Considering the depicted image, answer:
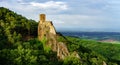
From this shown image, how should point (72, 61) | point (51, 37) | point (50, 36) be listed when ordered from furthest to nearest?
point (50, 36), point (51, 37), point (72, 61)

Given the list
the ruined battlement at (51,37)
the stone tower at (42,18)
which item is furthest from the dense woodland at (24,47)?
the stone tower at (42,18)

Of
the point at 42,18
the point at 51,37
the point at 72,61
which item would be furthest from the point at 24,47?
the point at 72,61

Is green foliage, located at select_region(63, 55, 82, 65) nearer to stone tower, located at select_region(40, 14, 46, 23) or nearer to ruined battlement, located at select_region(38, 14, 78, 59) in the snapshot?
ruined battlement, located at select_region(38, 14, 78, 59)

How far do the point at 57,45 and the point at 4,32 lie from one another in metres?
11.5

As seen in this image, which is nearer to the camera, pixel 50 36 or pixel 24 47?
pixel 24 47

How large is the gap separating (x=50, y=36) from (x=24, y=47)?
6.06 metres

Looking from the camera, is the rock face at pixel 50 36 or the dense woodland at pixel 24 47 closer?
the dense woodland at pixel 24 47

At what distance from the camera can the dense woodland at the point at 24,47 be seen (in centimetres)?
6775

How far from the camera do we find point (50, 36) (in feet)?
252

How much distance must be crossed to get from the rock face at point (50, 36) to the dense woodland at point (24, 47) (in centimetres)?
100

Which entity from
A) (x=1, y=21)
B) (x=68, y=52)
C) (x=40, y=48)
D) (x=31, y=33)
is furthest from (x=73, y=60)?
(x=1, y=21)

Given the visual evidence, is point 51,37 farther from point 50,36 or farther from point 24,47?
point 24,47

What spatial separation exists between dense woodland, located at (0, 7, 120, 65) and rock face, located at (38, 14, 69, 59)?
100cm

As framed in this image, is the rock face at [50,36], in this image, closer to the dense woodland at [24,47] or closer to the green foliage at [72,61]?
the dense woodland at [24,47]
